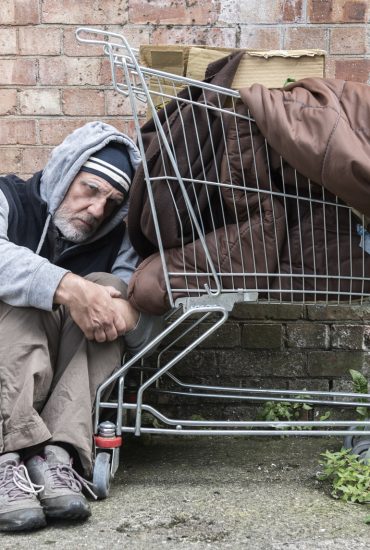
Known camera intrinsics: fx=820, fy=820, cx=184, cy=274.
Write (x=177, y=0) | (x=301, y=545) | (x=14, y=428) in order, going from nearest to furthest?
(x=301, y=545), (x=14, y=428), (x=177, y=0)

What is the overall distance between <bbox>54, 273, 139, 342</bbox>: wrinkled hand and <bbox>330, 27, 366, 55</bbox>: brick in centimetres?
149

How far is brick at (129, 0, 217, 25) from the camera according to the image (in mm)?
3346

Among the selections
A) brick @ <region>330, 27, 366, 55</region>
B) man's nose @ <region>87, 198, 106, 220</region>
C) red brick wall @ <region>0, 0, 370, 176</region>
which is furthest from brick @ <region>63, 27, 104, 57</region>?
brick @ <region>330, 27, 366, 55</region>

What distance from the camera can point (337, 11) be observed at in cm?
334

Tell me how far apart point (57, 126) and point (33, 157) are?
164mm

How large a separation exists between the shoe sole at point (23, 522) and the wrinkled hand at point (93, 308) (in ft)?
1.97

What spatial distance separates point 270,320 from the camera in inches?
136

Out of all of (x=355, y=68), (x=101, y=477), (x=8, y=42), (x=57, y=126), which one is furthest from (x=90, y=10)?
(x=101, y=477)

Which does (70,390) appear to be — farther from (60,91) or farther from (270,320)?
(60,91)

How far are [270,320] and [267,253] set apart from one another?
970 millimetres

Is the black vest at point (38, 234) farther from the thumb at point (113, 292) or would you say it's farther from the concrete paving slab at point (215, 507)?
the concrete paving slab at point (215, 507)

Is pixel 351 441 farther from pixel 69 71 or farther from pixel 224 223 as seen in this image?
pixel 69 71

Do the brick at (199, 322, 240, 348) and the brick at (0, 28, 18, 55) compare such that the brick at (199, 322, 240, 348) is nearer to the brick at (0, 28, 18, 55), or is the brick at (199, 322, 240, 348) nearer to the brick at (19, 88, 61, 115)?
the brick at (19, 88, 61, 115)

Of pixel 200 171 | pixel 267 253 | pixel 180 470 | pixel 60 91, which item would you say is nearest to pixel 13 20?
pixel 60 91
